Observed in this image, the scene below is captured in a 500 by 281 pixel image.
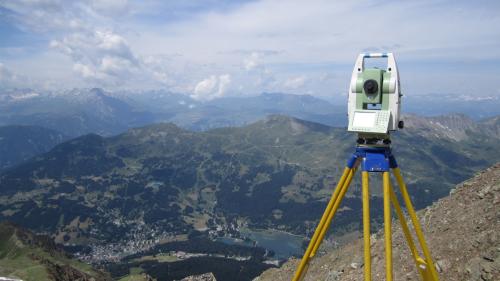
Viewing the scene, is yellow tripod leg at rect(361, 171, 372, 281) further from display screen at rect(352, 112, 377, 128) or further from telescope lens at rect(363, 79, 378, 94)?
telescope lens at rect(363, 79, 378, 94)

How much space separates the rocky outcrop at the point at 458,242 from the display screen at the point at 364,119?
11.5 m

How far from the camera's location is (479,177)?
1040 inches

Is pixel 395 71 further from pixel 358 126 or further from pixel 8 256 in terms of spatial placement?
pixel 8 256

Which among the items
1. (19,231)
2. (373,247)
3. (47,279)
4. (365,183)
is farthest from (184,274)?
(365,183)

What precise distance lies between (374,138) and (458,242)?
14278 millimetres

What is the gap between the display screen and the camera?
8.51 metres

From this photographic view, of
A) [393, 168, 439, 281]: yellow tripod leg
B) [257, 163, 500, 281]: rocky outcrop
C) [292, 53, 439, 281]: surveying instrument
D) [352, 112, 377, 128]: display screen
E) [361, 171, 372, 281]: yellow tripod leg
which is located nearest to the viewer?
[361, 171, 372, 281]: yellow tripod leg

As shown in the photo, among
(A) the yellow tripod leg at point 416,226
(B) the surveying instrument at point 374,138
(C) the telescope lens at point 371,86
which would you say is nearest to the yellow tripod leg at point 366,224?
(B) the surveying instrument at point 374,138

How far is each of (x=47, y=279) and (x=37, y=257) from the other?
39458mm

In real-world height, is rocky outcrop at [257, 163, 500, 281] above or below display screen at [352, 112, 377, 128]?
below

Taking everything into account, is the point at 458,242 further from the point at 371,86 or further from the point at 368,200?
the point at 371,86

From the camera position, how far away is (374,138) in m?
8.71

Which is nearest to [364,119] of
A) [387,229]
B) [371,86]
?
[371,86]

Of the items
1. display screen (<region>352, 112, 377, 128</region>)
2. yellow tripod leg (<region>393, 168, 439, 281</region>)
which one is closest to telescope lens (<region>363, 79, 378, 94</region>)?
display screen (<region>352, 112, 377, 128</region>)
